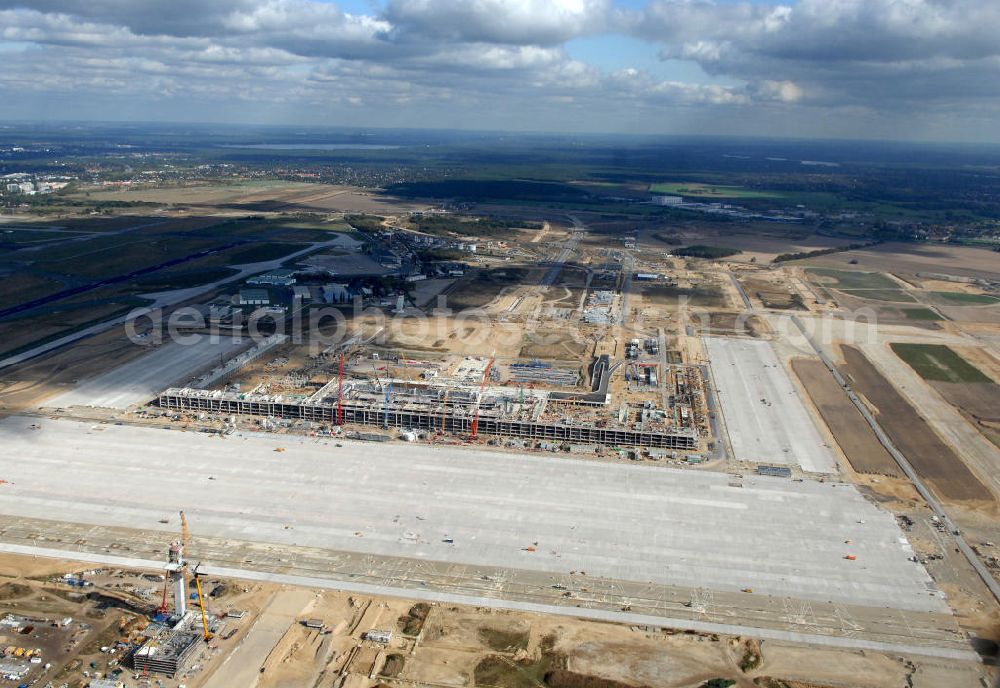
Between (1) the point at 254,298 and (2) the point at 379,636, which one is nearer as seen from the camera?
(2) the point at 379,636

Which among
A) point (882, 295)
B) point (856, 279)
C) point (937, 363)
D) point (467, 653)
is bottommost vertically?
point (467, 653)

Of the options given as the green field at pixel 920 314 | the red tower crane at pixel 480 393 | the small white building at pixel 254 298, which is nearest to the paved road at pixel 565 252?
the small white building at pixel 254 298

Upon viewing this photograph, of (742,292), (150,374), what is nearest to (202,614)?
(150,374)

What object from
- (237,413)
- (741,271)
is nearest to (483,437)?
(237,413)

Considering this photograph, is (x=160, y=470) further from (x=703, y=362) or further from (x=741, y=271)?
(x=741, y=271)

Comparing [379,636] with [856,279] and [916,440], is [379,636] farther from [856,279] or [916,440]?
[856,279]

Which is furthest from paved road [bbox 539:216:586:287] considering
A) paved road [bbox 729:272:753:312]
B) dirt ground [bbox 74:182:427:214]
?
dirt ground [bbox 74:182:427:214]
